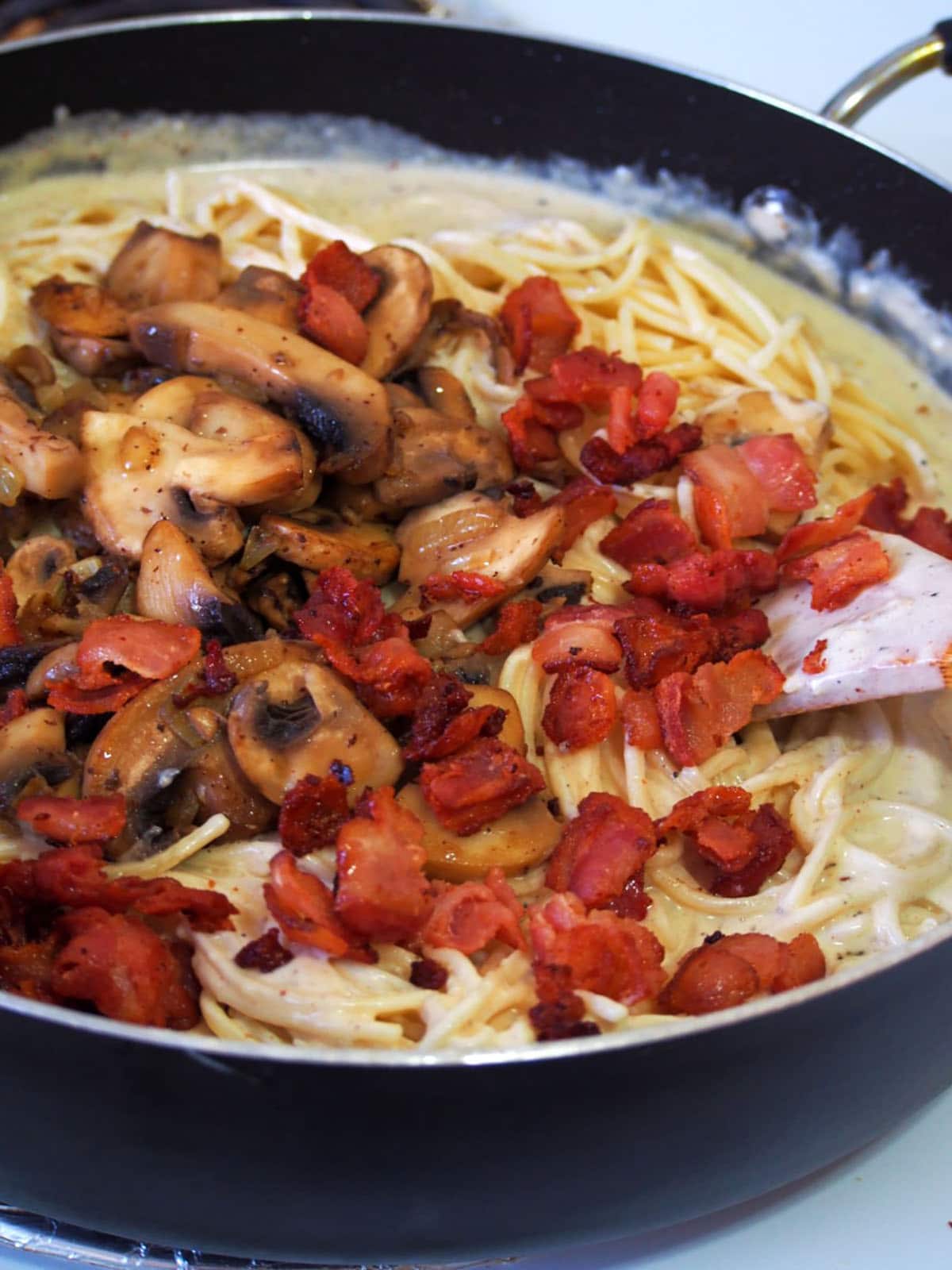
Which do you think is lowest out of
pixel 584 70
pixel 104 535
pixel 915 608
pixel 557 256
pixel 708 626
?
pixel 104 535

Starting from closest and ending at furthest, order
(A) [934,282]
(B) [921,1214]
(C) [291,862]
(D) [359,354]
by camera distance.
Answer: (C) [291,862] < (B) [921,1214] < (D) [359,354] < (A) [934,282]

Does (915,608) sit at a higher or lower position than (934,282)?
lower

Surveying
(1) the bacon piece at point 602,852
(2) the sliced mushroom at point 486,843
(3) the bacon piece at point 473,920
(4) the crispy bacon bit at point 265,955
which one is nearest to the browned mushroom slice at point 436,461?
(2) the sliced mushroom at point 486,843

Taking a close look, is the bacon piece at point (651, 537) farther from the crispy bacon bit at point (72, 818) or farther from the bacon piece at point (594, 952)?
the crispy bacon bit at point (72, 818)

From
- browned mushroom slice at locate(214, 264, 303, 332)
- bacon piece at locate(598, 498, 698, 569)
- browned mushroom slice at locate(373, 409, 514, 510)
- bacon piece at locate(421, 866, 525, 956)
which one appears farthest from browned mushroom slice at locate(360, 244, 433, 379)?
bacon piece at locate(421, 866, 525, 956)

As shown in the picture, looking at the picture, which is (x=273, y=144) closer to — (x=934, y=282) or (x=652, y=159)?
(x=652, y=159)

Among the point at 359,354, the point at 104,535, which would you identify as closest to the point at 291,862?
the point at 104,535

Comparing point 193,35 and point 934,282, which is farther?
point 193,35
